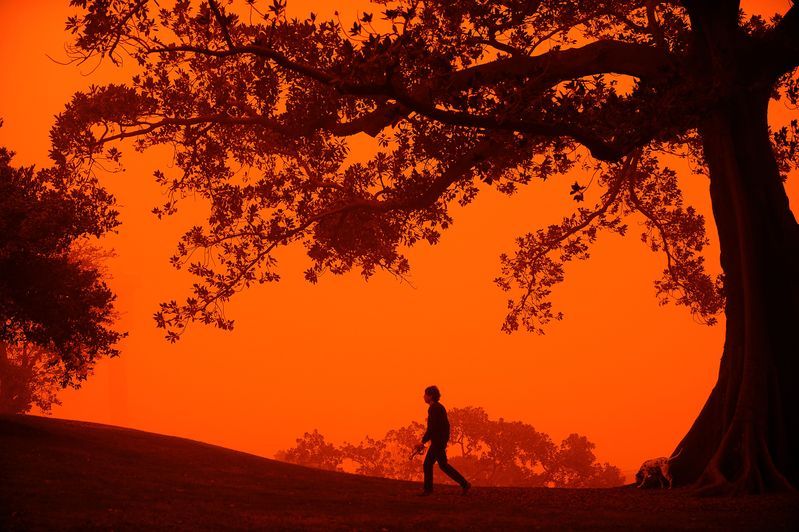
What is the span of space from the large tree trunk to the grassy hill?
1343mm

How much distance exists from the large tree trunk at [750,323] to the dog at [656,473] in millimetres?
239

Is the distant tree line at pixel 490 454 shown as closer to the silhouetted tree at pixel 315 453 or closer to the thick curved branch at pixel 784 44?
the silhouetted tree at pixel 315 453

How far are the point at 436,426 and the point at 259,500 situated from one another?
164 inches

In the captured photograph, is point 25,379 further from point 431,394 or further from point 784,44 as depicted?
point 784,44

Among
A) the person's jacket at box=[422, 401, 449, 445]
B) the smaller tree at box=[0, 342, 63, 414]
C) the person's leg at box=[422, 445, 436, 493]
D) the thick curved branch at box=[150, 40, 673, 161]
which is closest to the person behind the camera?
the thick curved branch at box=[150, 40, 673, 161]

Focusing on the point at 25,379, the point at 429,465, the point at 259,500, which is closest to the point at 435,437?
the point at 429,465

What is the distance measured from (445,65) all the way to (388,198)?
21.9 ft

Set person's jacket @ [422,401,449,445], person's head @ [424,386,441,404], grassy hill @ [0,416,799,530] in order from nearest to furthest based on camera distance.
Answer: grassy hill @ [0,416,799,530] → person's jacket @ [422,401,449,445] → person's head @ [424,386,441,404]

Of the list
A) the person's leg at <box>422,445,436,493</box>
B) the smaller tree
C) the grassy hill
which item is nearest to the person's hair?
the person's leg at <box>422,445,436,493</box>

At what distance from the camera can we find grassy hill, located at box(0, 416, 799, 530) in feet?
37.3

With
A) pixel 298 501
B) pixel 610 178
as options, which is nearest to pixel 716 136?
pixel 610 178

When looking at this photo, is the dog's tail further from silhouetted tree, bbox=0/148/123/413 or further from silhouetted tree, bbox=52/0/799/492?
silhouetted tree, bbox=0/148/123/413

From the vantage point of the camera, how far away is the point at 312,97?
732 inches

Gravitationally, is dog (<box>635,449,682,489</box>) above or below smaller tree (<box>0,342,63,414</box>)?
below
